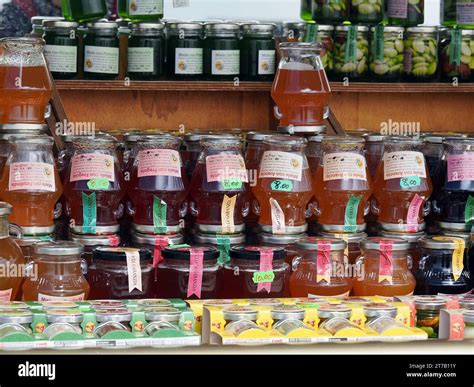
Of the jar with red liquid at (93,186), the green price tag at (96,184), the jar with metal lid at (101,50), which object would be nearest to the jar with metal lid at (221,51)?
the jar with metal lid at (101,50)

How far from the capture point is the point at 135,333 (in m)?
2.13

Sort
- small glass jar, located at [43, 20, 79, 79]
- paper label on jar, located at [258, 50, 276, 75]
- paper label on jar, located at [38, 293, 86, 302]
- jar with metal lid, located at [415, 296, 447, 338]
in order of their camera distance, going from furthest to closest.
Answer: paper label on jar, located at [258, 50, 276, 75] → small glass jar, located at [43, 20, 79, 79] → paper label on jar, located at [38, 293, 86, 302] → jar with metal lid, located at [415, 296, 447, 338]

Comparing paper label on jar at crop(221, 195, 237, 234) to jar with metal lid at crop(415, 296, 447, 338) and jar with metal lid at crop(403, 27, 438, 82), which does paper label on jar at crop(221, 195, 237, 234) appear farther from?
jar with metal lid at crop(403, 27, 438, 82)

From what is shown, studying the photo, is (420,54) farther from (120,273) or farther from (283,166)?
(120,273)

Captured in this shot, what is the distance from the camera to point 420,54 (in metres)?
3.74

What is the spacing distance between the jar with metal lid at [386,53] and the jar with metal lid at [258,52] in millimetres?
373

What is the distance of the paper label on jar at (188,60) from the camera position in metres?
3.53

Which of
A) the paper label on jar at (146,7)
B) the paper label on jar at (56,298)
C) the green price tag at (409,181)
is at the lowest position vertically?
the paper label on jar at (56,298)

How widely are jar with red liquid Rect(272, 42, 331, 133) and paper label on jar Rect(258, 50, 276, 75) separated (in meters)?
0.19

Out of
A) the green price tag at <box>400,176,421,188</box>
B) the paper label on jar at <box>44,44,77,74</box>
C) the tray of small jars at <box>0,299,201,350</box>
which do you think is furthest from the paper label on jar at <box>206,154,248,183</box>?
the tray of small jars at <box>0,299,201,350</box>

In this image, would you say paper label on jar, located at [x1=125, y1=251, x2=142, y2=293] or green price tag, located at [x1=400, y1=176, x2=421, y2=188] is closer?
paper label on jar, located at [x1=125, y1=251, x2=142, y2=293]

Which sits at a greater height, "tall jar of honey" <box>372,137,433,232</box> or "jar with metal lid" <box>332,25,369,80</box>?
"jar with metal lid" <box>332,25,369,80</box>

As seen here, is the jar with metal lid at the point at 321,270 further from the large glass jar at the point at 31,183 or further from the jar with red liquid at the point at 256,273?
the large glass jar at the point at 31,183

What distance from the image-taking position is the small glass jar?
346 centimetres
